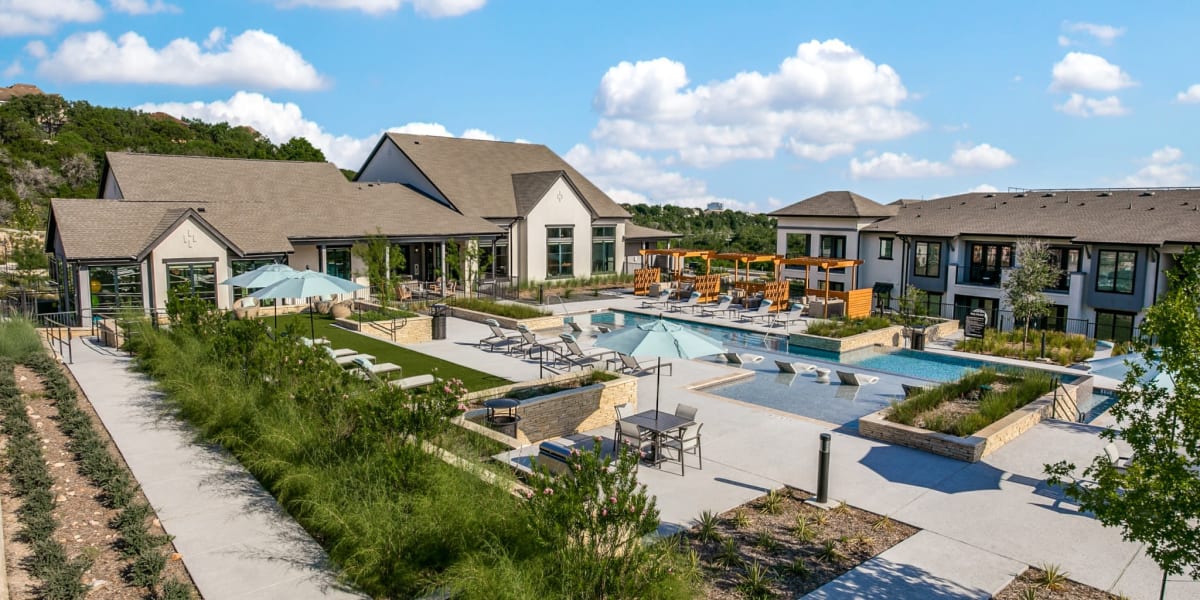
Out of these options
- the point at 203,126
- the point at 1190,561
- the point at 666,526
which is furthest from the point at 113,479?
the point at 203,126

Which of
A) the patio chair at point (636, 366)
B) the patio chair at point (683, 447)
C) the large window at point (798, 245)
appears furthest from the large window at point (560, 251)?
the patio chair at point (683, 447)

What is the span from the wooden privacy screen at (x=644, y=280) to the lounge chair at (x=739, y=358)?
14166 millimetres

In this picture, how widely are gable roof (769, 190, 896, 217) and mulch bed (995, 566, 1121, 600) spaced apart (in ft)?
102

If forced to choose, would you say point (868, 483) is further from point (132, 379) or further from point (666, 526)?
point (132, 379)

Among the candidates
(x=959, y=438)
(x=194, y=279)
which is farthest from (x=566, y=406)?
(x=194, y=279)

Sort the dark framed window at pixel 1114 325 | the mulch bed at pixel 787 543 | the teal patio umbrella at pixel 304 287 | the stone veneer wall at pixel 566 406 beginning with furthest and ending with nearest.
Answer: the dark framed window at pixel 1114 325, the teal patio umbrella at pixel 304 287, the stone veneer wall at pixel 566 406, the mulch bed at pixel 787 543

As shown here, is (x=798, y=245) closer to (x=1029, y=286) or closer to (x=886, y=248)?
(x=886, y=248)

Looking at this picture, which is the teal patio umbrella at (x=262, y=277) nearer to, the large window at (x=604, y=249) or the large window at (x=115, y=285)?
the large window at (x=115, y=285)

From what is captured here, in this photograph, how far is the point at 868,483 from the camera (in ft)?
33.9

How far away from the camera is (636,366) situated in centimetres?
1698

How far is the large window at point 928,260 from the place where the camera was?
34156 mm

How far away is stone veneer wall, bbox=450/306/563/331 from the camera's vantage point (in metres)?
23.3

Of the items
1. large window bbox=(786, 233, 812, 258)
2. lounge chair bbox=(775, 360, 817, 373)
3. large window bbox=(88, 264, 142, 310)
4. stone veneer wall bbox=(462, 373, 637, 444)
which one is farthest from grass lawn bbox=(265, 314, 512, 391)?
large window bbox=(786, 233, 812, 258)

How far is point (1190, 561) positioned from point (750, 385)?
37.7ft
